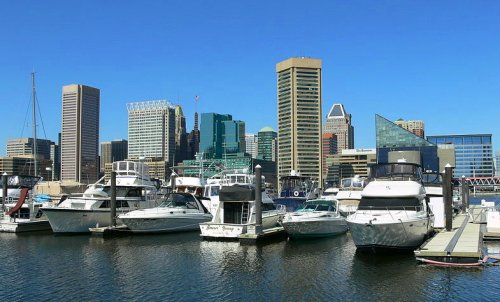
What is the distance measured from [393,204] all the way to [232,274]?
33.2 ft

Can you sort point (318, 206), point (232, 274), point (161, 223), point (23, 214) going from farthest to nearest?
1. point (23, 214)
2. point (161, 223)
3. point (318, 206)
4. point (232, 274)

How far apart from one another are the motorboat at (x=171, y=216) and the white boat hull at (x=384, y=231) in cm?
1772

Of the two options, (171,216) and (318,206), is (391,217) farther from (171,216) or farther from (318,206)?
(171,216)

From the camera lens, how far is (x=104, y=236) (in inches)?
1490

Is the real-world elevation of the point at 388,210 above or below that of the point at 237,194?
below

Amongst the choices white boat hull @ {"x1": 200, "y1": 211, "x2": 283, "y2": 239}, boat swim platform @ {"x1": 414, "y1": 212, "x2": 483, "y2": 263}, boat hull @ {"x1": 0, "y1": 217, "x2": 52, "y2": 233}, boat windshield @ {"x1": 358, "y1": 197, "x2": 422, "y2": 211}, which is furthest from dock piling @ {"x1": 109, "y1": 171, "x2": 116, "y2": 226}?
boat swim platform @ {"x1": 414, "y1": 212, "x2": 483, "y2": 263}

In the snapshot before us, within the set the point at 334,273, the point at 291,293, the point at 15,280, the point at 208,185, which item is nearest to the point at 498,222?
the point at 334,273

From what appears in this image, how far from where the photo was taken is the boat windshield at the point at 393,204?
27.0 meters

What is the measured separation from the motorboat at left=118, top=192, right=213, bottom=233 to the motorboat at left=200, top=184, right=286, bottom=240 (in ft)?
16.1

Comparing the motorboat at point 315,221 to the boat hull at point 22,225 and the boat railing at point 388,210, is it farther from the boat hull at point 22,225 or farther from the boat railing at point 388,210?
the boat hull at point 22,225

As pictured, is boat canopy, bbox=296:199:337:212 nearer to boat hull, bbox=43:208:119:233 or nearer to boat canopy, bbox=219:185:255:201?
boat canopy, bbox=219:185:255:201

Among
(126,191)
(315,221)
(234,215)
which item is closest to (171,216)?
(234,215)

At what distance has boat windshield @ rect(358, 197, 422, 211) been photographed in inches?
1063

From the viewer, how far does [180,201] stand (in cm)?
4172
